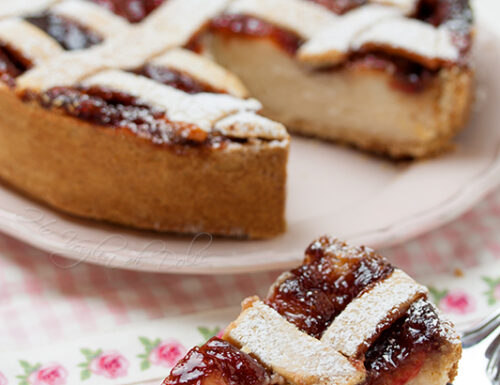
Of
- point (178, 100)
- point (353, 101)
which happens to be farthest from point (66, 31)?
point (353, 101)

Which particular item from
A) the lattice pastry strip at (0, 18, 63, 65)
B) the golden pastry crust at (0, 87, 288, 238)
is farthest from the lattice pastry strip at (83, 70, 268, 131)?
the lattice pastry strip at (0, 18, 63, 65)

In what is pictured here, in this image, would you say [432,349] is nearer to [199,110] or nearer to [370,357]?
[370,357]

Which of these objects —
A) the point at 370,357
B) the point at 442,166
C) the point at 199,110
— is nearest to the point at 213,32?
the point at 199,110

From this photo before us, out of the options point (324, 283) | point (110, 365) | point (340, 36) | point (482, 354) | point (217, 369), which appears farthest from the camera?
point (340, 36)

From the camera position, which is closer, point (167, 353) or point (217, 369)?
point (217, 369)

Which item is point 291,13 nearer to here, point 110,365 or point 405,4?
point 405,4
